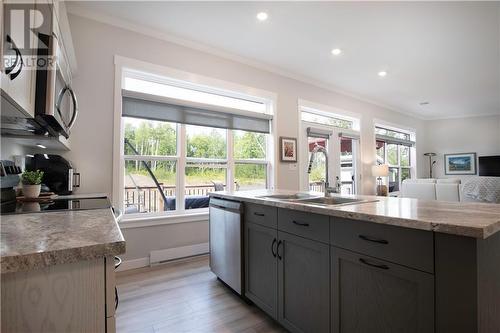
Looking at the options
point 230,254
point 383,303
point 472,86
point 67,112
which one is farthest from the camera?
point 472,86

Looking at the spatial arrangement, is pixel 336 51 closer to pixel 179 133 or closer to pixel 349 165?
pixel 179 133

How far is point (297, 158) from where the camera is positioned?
4.40 metres

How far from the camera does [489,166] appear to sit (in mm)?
6977

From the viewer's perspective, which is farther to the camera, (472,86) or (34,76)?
(472,86)

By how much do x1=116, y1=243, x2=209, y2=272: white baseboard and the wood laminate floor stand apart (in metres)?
0.10

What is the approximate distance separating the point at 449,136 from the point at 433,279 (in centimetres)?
883

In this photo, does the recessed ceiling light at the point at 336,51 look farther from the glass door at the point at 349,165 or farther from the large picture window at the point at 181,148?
the glass door at the point at 349,165

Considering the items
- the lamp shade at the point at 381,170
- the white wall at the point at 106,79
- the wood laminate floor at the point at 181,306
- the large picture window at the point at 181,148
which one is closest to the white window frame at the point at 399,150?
the lamp shade at the point at 381,170

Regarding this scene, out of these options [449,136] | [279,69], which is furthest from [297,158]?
[449,136]

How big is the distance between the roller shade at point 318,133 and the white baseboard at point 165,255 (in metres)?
2.80

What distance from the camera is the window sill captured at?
283 centimetres

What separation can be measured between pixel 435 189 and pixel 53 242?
5.44m

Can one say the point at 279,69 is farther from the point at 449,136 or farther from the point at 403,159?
the point at 449,136

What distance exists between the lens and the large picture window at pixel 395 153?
643cm
